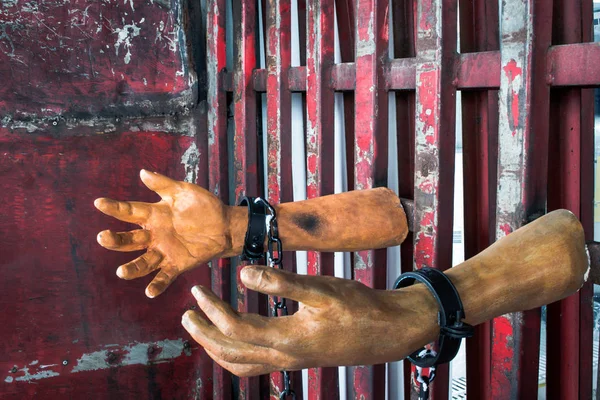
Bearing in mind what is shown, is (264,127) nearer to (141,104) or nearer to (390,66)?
(141,104)

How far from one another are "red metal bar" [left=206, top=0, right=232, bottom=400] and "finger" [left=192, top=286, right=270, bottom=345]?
1.80 meters

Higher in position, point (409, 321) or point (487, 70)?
point (487, 70)

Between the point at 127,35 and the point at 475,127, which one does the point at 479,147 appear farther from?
the point at 127,35

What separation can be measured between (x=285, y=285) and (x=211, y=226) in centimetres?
61

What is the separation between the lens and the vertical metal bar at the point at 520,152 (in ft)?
3.95

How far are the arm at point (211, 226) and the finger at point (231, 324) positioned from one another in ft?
1.62

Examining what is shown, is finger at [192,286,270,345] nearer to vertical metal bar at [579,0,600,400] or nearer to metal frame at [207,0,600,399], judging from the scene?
metal frame at [207,0,600,399]

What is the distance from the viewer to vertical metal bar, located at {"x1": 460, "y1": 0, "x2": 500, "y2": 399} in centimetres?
154

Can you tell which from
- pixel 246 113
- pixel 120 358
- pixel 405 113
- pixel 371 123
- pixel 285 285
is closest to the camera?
pixel 285 285

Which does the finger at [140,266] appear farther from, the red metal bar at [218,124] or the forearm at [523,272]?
the red metal bar at [218,124]

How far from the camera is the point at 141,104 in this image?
2.72 meters

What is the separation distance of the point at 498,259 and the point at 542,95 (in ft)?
1.15

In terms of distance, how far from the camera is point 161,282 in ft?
4.70

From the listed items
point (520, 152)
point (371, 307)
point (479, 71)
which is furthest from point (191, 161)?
point (371, 307)
